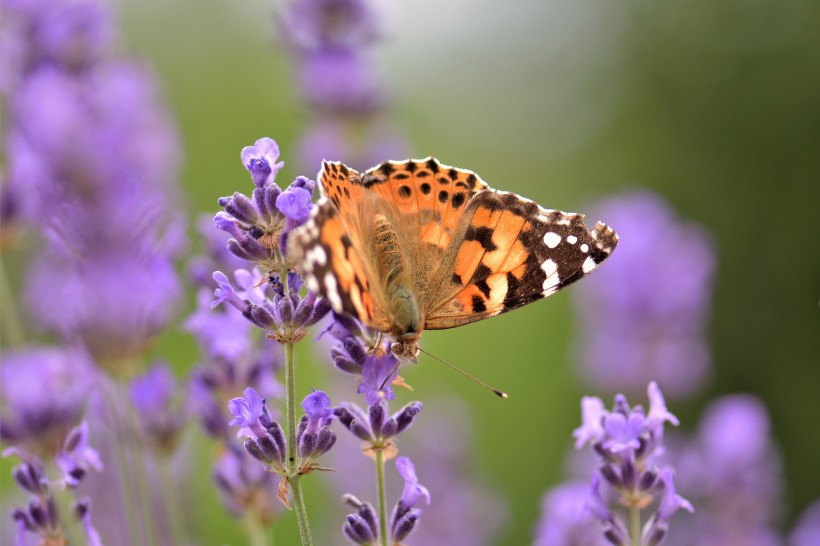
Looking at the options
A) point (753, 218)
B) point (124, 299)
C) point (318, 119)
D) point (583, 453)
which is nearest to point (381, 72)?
point (318, 119)

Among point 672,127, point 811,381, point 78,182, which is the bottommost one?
point 811,381

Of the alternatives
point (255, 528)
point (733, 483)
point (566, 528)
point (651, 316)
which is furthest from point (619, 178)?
point (255, 528)

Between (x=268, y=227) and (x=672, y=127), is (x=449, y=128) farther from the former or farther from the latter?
(x=268, y=227)

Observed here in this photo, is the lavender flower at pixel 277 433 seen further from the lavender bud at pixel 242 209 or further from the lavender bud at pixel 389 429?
the lavender bud at pixel 242 209

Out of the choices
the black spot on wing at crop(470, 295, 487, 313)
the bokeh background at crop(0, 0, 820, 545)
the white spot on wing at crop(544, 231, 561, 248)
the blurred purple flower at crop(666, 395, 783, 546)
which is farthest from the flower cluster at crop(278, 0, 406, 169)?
the white spot on wing at crop(544, 231, 561, 248)

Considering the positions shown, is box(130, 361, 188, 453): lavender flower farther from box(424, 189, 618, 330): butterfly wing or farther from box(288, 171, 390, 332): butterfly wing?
box(288, 171, 390, 332): butterfly wing

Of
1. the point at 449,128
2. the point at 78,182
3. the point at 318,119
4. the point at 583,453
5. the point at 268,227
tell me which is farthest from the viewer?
the point at 449,128

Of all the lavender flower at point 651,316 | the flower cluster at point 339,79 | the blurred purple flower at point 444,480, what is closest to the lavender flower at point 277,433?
the blurred purple flower at point 444,480
